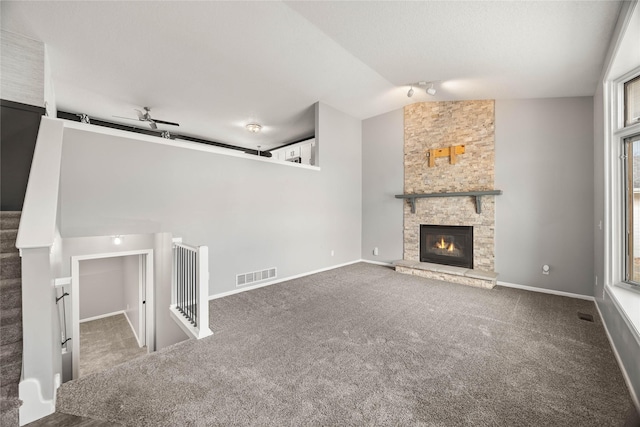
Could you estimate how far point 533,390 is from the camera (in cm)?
183

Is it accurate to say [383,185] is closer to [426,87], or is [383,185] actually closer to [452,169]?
[452,169]

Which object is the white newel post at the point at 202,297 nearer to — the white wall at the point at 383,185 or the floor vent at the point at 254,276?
the floor vent at the point at 254,276

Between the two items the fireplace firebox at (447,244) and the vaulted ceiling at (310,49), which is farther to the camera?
the fireplace firebox at (447,244)

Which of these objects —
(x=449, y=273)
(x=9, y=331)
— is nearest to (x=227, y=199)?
(x=9, y=331)

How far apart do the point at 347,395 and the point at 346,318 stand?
50.4 inches

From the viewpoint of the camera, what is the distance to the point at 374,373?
79.3 inches

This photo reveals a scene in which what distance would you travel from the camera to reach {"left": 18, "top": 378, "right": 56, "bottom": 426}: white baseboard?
1.50 m

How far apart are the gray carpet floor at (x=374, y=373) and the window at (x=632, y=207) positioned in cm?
74

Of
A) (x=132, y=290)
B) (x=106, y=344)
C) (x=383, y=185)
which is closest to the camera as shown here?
(x=106, y=344)

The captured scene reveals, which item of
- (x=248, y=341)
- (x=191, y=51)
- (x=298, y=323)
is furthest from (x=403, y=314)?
(x=191, y=51)

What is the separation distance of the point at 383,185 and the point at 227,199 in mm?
3533

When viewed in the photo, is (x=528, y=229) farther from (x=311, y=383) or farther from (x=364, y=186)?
(x=311, y=383)

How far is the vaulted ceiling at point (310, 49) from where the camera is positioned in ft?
8.39

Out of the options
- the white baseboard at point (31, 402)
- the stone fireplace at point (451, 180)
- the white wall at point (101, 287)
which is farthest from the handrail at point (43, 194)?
the white wall at point (101, 287)
